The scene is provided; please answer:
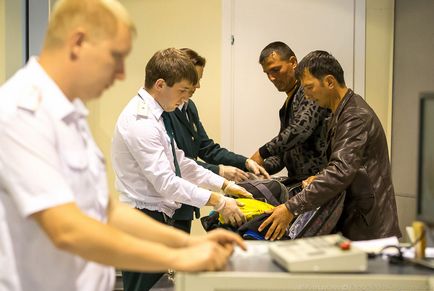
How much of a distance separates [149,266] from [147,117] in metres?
1.48

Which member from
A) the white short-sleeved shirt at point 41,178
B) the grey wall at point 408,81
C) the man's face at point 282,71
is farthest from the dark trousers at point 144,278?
the grey wall at point 408,81

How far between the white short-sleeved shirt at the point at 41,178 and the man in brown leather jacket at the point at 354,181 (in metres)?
1.25

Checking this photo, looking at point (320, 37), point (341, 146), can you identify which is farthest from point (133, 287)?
point (320, 37)

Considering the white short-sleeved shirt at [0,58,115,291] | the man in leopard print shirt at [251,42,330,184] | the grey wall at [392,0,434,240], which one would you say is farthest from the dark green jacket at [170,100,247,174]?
the white short-sleeved shirt at [0,58,115,291]

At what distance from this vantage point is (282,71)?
3.63 m

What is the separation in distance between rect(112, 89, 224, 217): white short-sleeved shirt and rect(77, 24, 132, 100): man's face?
4.31 ft

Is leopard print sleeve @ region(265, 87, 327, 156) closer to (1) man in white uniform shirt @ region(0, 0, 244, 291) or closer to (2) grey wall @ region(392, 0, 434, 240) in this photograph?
(2) grey wall @ region(392, 0, 434, 240)

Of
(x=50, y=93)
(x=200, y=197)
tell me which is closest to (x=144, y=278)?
(x=200, y=197)

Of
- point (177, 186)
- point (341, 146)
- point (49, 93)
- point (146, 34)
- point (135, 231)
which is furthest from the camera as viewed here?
point (146, 34)

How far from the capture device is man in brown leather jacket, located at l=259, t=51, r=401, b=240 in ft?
7.96

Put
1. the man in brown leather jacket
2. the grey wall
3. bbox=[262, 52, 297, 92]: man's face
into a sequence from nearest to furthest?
the man in brown leather jacket → bbox=[262, 52, 297, 92]: man's face → the grey wall

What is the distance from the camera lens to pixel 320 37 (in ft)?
14.9

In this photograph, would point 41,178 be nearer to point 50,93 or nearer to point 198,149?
point 50,93

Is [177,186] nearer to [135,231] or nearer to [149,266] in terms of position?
[135,231]
